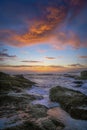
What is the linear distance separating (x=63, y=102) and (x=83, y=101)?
159cm

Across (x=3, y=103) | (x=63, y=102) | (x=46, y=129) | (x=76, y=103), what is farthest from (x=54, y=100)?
(x=46, y=129)

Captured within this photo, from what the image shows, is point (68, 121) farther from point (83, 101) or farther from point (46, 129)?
point (83, 101)

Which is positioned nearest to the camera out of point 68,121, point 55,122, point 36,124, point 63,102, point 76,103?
point 36,124

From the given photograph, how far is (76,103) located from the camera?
28.2 feet

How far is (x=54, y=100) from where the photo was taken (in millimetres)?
11188

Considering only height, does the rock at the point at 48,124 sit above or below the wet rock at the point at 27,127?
below

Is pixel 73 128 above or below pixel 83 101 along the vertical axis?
below

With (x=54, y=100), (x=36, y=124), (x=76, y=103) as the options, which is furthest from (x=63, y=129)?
(x=54, y=100)

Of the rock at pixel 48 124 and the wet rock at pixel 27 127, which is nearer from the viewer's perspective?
the wet rock at pixel 27 127

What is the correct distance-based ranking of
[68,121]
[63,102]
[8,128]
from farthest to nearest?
[63,102] < [68,121] < [8,128]

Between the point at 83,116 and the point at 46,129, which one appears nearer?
the point at 46,129

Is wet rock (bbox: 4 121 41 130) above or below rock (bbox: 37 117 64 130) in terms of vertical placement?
above

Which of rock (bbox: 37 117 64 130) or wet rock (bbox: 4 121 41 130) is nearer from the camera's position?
wet rock (bbox: 4 121 41 130)

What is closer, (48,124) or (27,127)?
(27,127)
